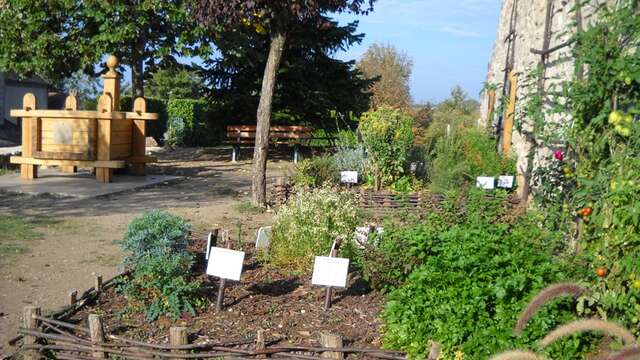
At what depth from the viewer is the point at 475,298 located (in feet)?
12.3

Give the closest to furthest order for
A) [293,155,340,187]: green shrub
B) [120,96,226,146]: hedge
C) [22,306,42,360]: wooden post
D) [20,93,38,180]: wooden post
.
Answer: [22,306,42,360]: wooden post < [293,155,340,187]: green shrub < [20,93,38,180]: wooden post < [120,96,226,146]: hedge

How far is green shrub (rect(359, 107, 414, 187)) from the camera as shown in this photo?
33.3ft

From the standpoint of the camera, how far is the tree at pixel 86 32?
16109 millimetres

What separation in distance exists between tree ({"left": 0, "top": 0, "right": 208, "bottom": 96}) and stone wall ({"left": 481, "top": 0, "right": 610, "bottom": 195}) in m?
7.39

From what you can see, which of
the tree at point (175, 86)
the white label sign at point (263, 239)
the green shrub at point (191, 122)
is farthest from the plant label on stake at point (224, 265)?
the tree at point (175, 86)

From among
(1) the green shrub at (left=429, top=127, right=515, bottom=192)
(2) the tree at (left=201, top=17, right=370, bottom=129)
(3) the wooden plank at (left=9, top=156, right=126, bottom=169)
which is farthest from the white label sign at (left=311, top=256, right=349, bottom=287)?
(2) the tree at (left=201, top=17, right=370, bottom=129)

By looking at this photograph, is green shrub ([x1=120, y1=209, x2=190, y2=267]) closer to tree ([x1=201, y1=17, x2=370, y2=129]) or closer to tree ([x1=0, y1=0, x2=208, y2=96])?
tree ([x1=0, y1=0, x2=208, y2=96])

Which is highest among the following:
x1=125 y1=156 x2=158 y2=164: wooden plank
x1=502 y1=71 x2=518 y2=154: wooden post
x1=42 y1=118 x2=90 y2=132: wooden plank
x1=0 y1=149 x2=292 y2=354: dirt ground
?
x1=502 y1=71 x2=518 y2=154: wooden post

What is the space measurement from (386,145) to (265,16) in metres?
2.57

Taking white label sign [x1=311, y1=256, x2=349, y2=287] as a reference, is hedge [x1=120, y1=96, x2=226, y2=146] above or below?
above

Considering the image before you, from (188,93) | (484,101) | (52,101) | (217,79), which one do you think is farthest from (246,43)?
(52,101)

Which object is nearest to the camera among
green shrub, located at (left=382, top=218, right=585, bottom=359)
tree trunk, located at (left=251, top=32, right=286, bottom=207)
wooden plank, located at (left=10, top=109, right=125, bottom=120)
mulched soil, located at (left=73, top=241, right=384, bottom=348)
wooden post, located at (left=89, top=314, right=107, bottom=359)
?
green shrub, located at (left=382, top=218, right=585, bottom=359)

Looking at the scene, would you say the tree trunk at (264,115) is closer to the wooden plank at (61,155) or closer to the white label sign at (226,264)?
the wooden plank at (61,155)

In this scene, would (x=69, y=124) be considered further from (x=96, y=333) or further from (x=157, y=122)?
(x=157, y=122)
